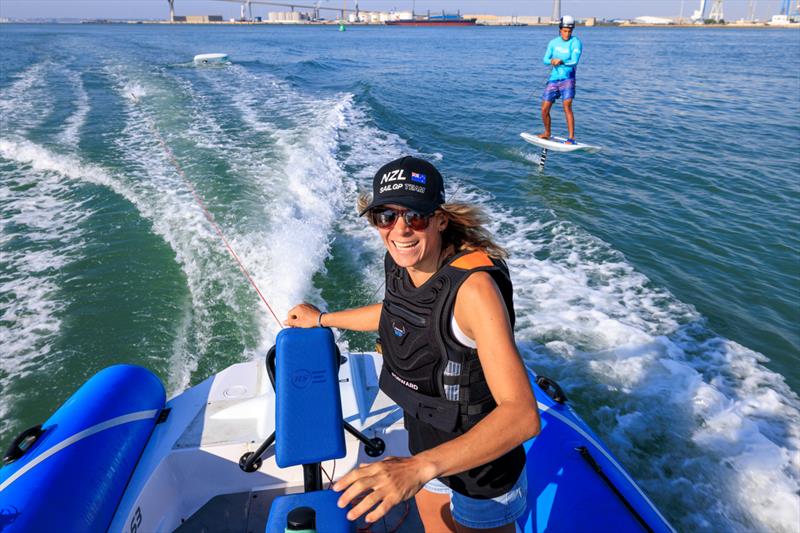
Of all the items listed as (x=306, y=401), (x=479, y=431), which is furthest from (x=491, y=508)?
(x=306, y=401)

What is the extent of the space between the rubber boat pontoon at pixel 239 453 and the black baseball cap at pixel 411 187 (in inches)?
31.5

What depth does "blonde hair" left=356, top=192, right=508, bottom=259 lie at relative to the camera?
5.53 ft

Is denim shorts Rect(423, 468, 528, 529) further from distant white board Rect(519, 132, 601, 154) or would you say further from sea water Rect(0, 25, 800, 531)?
distant white board Rect(519, 132, 601, 154)

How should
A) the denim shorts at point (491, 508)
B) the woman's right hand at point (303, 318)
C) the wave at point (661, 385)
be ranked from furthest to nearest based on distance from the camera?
the wave at point (661, 385) < the woman's right hand at point (303, 318) < the denim shorts at point (491, 508)

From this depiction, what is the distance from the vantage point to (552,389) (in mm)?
3094

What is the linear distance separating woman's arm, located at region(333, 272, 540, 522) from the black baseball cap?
307 mm

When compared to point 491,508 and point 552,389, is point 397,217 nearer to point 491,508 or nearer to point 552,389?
point 491,508

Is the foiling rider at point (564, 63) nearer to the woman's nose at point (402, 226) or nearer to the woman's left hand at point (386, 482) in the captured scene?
the woman's nose at point (402, 226)

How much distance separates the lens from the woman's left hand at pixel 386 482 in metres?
1.22

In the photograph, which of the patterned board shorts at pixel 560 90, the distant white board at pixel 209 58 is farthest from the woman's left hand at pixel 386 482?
the distant white board at pixel 209 58

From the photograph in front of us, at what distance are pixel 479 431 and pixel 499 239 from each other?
20.8ft

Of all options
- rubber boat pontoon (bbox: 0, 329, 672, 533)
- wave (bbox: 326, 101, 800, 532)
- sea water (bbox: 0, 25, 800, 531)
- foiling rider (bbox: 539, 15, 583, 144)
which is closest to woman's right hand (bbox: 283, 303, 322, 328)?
rubber boat pontoon (bbox: 0, 329, 672, 533)

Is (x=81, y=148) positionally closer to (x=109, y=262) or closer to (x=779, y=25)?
(x=109, y=262)

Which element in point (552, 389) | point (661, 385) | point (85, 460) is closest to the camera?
point (85, 460)
